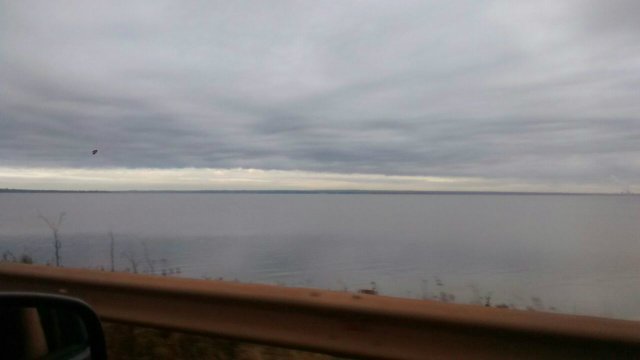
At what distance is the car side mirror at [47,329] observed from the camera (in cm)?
211

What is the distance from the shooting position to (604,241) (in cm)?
2162

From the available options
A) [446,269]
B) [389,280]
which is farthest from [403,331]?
[446,269]

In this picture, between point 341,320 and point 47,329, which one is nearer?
point 47,329

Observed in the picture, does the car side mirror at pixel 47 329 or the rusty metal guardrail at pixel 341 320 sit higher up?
the car side mirror at pixel 47 329

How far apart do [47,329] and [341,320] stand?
1.99 metres

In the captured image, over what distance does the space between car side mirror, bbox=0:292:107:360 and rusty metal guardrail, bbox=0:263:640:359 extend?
167 centimetres

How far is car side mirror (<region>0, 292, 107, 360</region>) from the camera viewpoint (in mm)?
2107

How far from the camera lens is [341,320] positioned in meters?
3.79

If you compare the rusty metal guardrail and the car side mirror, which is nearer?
the car side mirror

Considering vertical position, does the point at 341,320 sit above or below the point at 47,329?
below

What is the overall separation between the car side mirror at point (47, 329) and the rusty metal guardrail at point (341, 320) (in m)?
1.67

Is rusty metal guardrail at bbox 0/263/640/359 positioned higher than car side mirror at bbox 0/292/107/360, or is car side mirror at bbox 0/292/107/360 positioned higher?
car side mirror at bbox 0/292/107/360

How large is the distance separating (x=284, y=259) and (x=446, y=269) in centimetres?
561

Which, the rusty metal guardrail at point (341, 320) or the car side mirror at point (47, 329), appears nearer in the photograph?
the car side mirror at point (47, 329)
